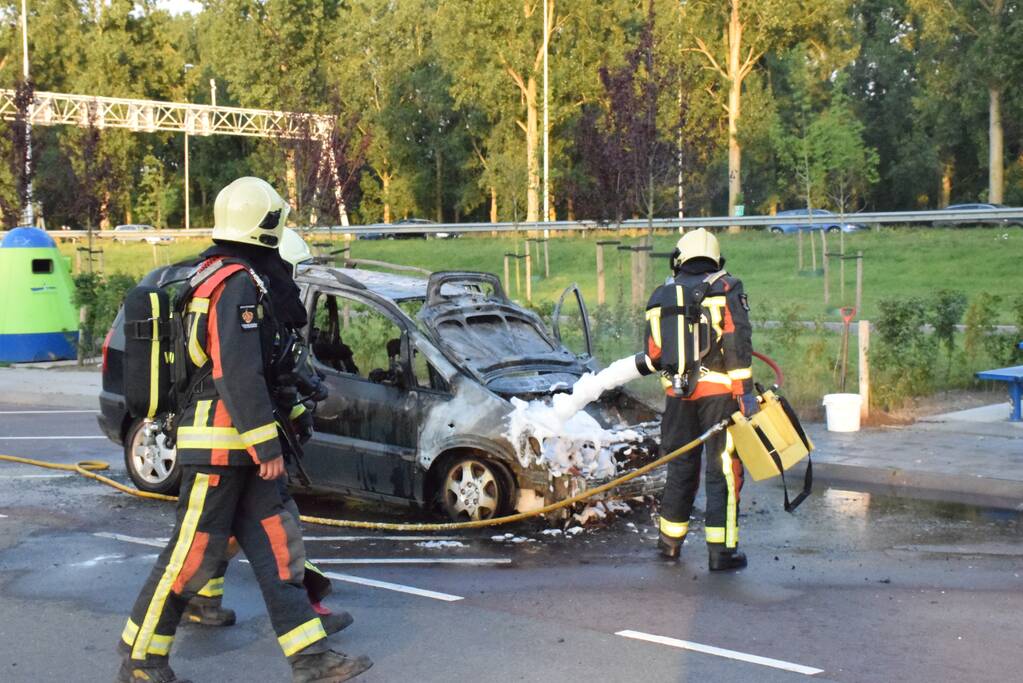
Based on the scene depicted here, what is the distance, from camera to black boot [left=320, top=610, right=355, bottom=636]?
6.20 m

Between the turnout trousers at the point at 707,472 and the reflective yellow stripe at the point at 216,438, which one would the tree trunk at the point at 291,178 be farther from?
the reflective yellow stripe at the point at 216,438

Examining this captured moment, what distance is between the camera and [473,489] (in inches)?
343

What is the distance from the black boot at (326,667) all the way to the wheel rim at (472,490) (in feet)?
10.6

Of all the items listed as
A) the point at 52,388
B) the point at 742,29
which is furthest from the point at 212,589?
the point at 742,29

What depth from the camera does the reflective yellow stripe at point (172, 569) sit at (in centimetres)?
530

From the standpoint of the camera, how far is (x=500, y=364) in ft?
30.3

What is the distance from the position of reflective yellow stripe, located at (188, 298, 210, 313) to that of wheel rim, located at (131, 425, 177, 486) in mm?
4631

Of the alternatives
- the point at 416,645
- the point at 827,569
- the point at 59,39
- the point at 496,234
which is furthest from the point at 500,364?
the point at 59,39

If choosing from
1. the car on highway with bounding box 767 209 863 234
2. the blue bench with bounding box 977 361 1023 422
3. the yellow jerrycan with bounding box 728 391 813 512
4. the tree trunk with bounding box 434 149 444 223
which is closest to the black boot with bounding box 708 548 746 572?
the yellow jerrycan with bounding box 728 391 813 512

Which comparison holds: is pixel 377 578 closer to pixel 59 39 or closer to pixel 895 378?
pixel 895 378

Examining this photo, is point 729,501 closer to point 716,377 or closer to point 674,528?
point 674,528

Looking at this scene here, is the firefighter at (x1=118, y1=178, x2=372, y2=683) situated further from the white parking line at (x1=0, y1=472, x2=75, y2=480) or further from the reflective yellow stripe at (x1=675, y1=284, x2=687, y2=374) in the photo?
the white parking line at (x1=0, y1=472, x2=75, y2=480)

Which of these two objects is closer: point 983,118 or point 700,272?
point 700,272

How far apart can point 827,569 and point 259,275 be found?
3.93 meters
